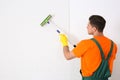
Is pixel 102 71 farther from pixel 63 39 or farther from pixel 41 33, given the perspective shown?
pixel 41 33

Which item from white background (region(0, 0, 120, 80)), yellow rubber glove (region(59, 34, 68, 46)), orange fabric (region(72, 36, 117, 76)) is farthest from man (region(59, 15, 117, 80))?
white background (region(0, 0, 120, 80))

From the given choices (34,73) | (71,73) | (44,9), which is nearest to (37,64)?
(34,73)

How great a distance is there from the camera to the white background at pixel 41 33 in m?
1.74

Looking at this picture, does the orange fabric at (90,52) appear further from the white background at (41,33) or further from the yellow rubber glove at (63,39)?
the white background at (41,33)

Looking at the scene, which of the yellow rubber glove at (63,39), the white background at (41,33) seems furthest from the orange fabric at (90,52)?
the white background at (41,33)

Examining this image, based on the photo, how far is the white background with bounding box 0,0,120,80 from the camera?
1.74m

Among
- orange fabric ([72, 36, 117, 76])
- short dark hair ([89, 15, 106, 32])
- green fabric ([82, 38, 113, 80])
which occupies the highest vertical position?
short dark hair ([89, 15, 106, 32])

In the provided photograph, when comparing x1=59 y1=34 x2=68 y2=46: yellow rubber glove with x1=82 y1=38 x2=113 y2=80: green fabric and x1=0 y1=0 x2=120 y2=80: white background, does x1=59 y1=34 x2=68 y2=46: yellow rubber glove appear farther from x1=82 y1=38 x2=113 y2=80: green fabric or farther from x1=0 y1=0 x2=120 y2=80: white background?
x1=82 y1=38 x2=113 y2=80: green fabric

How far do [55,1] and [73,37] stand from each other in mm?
400

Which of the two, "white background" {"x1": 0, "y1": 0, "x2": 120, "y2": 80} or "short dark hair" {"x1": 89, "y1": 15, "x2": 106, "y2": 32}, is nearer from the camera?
"short dark hair" {"x1": 89, "y1": 15, "x2": 106, "y2": 32}

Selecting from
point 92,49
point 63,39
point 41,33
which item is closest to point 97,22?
point 92,49

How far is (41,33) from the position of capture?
181cm

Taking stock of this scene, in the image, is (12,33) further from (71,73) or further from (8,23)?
(71,73)

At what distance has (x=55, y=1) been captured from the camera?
1.82 meters
